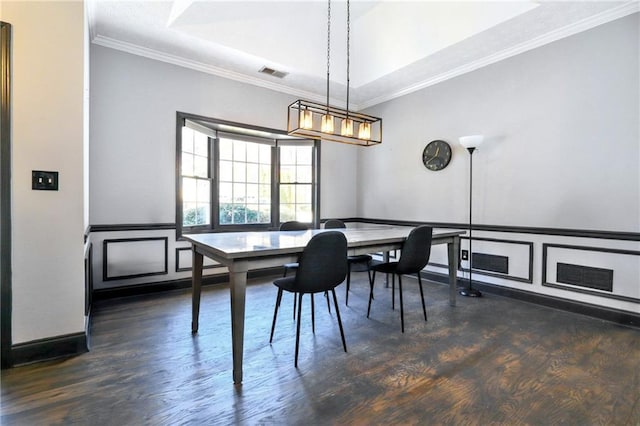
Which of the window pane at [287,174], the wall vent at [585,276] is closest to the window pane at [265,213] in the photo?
the window pane at [287,174]

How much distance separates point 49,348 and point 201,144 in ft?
9.26

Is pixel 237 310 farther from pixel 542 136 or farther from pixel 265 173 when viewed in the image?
pixel 542 136

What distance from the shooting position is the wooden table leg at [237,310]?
1.88 meters

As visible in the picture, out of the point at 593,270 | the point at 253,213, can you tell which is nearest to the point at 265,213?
the point at 253,213

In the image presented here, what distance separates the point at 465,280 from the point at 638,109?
2422 mm

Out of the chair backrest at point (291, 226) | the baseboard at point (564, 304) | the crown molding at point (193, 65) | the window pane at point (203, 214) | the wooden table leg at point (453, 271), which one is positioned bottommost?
the baseboard at point (564, 304)

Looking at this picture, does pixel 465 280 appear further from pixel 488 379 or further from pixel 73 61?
pixel 73 61

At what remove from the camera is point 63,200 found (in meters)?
2.12

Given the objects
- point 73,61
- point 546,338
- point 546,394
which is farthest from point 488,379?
point 73,61

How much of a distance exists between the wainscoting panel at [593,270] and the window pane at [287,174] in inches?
137

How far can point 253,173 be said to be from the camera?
4.69m

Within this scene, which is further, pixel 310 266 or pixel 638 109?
pixel 638 109

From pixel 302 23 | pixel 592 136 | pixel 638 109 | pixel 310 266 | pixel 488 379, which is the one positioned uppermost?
pixel 302 23

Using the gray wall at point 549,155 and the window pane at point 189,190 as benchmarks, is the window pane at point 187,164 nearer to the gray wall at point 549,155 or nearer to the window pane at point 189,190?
the window pane at point 189,190
